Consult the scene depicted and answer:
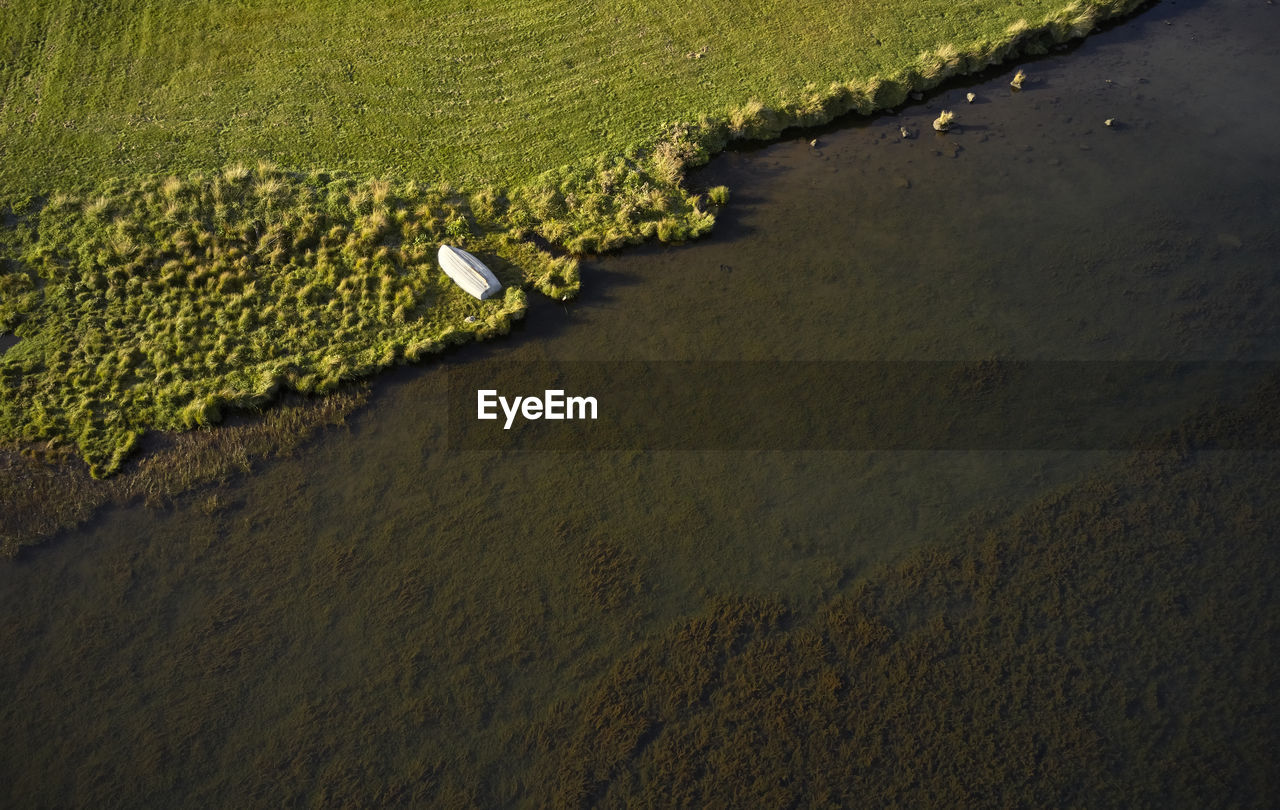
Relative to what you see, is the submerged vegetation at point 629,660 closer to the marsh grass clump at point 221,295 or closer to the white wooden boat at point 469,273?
the marsh grass clump at point 221,295

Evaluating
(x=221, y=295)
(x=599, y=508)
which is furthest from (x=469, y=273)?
(x=599, y=508)

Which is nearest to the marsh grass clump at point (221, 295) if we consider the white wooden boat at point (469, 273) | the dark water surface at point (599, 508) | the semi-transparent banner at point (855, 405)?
the white wooden boat at point (469, 273)

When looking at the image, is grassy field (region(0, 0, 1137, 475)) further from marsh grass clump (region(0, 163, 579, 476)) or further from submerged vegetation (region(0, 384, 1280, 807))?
submerged vegetation (region(0, 384, 1280, 807))

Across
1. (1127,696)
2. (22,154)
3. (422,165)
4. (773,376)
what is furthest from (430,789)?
(22,154)

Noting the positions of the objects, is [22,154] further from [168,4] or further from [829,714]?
[829,714]

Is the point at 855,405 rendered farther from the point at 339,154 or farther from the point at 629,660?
the point at 339,154

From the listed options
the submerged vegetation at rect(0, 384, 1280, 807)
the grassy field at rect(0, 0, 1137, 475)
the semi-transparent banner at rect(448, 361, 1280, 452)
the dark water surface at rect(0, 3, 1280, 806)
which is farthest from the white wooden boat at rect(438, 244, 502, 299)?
the submerged vegetation at rect(0, 384, 1280, 807)

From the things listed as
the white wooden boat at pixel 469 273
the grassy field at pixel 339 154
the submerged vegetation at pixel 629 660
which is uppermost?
the grassy field at pixel 339 154
